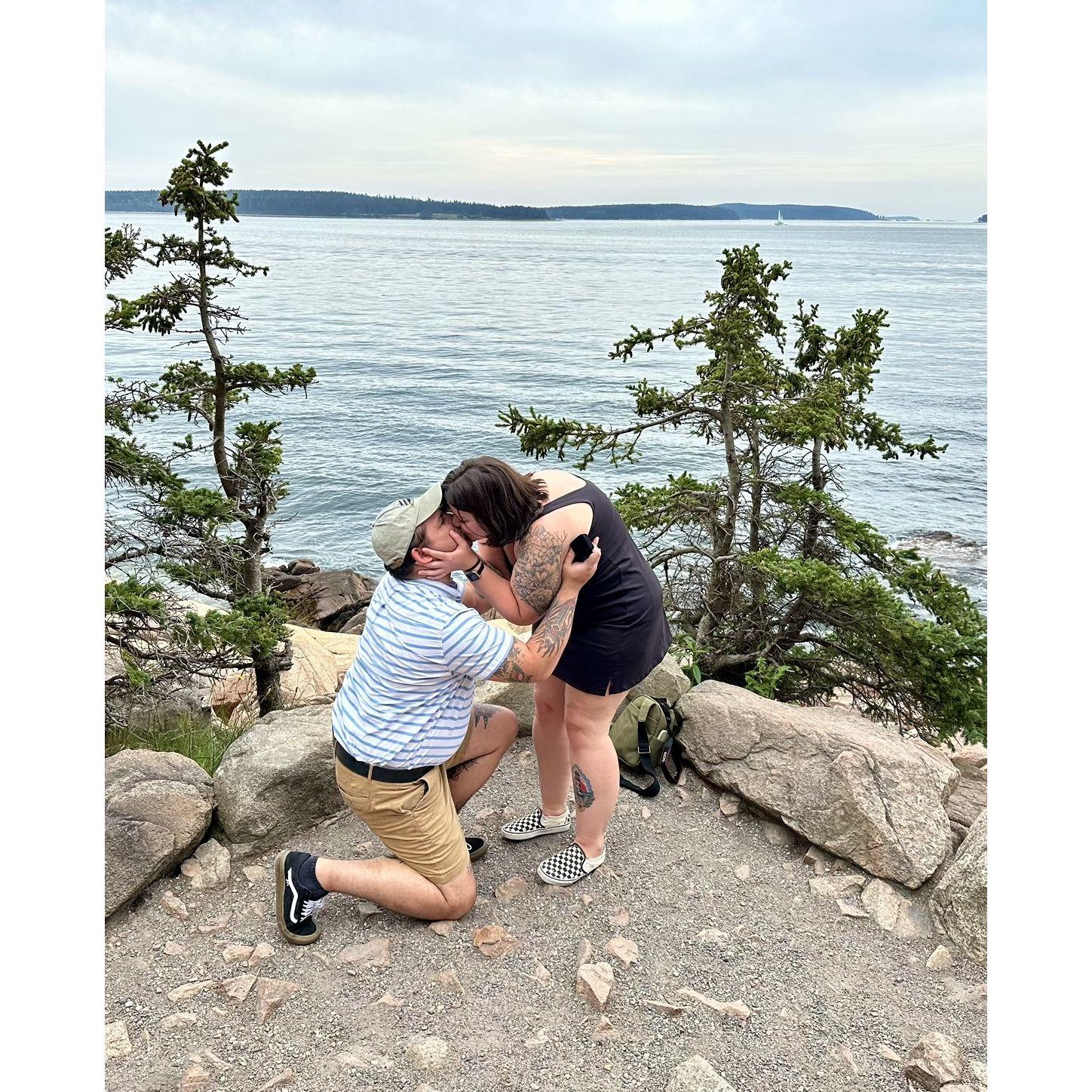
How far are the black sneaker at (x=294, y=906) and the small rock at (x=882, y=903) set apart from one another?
8.02ft

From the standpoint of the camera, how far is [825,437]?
6.64 meters

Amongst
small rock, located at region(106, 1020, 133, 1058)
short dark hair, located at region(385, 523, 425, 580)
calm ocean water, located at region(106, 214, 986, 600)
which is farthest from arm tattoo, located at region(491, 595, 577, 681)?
calm ocean water, located at region(106, 214, 986, 600)

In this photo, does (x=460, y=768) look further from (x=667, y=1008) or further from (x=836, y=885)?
(x=836, y=885)

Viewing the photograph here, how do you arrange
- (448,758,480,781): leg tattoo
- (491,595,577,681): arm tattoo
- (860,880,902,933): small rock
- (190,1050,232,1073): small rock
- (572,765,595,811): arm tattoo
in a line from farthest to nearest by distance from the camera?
(448,758,480,781): leg tattoo
(572,765,595,811): arm tattoo
(860,880,902,933): small rock
(491,595,577,681): arm tattoo
(190,1050,232,1073): small rock

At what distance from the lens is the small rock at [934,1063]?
328cm

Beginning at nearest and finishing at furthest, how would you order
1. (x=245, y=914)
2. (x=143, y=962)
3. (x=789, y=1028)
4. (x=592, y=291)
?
1. (x=789, y=1028)
2. (x=143, y=962)
3. (x=245, y=914)
4. (x=592, y=291)

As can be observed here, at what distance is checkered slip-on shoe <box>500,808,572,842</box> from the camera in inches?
187

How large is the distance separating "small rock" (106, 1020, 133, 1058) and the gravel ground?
0.08ft

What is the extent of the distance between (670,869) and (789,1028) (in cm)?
107

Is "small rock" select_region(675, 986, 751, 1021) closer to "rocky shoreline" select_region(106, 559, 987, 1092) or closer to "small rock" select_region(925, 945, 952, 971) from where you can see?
"rocky shoreline" select_region(106, 559, 987, 1092)

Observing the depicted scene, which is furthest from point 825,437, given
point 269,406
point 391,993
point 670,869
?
point 269,406

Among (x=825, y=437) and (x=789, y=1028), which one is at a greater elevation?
(x=825, y=437)

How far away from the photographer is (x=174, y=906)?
13.9 feet
